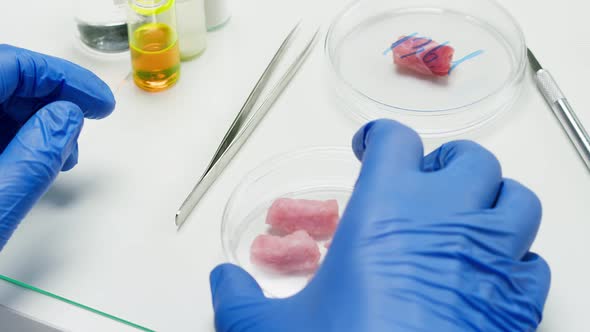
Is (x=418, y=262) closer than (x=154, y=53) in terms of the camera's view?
Yes

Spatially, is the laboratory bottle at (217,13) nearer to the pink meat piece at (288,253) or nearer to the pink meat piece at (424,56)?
the pink meat piece at (424,56)

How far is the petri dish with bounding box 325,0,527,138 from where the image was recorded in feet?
3.91

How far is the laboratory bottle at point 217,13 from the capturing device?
1.36m

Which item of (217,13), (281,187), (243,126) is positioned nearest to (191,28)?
(217,13)

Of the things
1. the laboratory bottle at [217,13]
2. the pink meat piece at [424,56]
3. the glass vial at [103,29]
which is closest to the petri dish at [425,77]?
the pink meat piece at [424,56]

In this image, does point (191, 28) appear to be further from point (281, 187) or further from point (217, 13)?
point (281, 187)

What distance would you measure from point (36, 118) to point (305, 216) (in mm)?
396

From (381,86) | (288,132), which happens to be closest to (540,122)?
(381,86)

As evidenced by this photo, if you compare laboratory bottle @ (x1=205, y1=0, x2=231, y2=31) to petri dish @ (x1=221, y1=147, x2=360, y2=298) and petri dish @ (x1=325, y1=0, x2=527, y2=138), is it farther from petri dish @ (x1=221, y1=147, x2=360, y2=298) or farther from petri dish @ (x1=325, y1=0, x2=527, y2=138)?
petri dish @ (x1=221, y1=147, x2=360, y2=298)

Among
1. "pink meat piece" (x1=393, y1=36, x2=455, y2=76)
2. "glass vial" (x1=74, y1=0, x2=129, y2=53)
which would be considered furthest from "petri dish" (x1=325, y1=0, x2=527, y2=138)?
"glass vial" (x1=74, y1=0, x2=129, y2=53)

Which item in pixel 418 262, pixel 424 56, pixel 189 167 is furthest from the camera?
pixel 424 56

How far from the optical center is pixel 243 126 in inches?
46.8

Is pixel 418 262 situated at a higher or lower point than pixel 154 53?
lower

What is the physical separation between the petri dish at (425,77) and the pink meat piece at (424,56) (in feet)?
0.05
